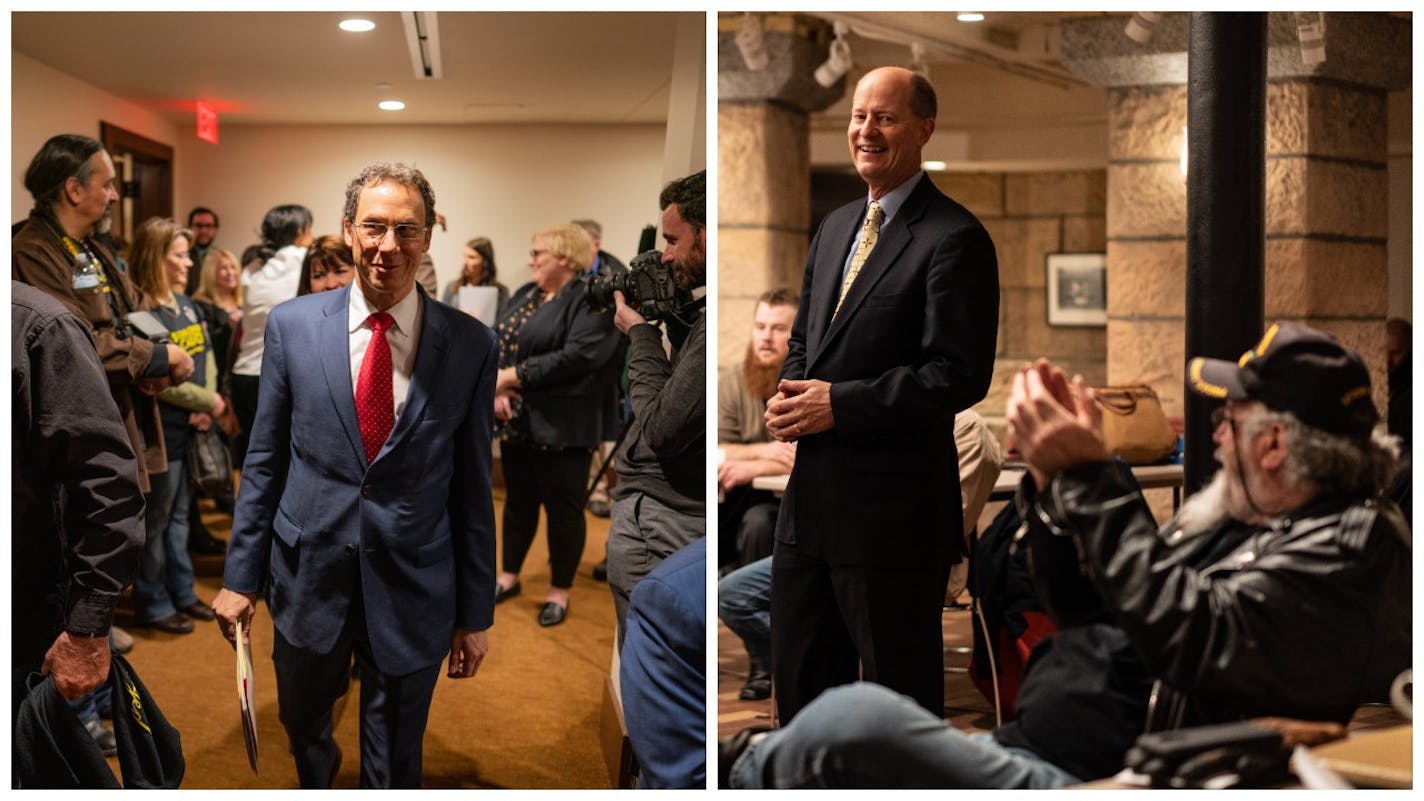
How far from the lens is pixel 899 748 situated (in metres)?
2.28

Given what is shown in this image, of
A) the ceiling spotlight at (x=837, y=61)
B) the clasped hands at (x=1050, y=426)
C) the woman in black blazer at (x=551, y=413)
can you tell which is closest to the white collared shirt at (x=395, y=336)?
the clasped hands at (x=1050, y=426)

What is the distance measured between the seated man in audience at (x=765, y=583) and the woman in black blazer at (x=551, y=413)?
76.3 inches

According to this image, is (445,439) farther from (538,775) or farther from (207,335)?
(207,335)

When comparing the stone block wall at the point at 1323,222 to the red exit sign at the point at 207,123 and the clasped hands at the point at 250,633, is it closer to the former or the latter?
the clasped hands at the point at 250,633

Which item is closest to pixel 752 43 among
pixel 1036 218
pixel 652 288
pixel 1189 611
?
pixel 652 288

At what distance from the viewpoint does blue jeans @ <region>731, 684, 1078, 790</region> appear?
225 cm

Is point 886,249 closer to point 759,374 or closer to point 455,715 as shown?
point 455,715

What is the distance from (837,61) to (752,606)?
2.05 m

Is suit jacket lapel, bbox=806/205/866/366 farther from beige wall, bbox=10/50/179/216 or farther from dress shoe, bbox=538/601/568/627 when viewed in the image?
dress shoe, bbox=538/601/568/627

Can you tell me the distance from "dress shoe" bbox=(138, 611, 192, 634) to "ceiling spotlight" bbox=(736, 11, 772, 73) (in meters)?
2.31

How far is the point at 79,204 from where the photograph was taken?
9.61 feet

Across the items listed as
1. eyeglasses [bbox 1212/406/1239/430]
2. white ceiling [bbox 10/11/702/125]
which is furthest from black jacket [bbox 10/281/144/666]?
eyeglasses [bbox 1212/406/1239/430]

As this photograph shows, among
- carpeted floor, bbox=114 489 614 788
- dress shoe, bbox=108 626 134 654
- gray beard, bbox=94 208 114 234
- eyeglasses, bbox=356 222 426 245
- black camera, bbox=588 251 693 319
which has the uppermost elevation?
gray beard, bbox=94 208 114 234

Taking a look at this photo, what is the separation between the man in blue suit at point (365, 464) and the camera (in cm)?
244
